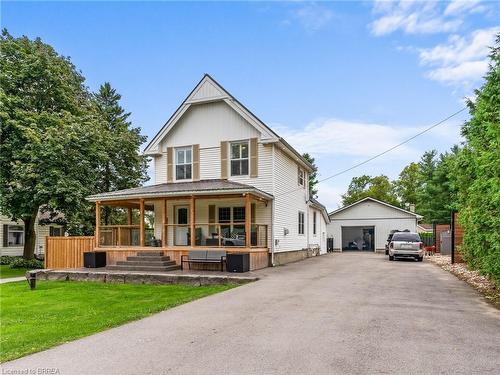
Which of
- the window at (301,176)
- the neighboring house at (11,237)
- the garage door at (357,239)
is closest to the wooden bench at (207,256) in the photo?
the window at (301,176)

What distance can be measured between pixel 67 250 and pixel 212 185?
798 cm

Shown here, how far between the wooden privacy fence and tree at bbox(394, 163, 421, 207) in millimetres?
Result: 53205

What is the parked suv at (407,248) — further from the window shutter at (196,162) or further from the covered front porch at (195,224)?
the window shutter at (196,162)

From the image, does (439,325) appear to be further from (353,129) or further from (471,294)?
(353,129)

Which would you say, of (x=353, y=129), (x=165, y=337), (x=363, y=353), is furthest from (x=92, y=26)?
(x=353, y=129)

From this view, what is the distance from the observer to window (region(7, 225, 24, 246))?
28.4 metres

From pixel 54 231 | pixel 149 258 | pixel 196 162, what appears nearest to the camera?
pixel 149 258

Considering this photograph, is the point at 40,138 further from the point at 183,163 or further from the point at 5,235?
the point at 5,235

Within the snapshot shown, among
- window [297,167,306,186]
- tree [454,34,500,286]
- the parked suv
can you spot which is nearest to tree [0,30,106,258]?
window [297,167,306,186]

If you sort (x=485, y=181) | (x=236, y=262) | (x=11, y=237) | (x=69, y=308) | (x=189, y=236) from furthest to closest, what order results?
(x=11, y=237) < (x=189, y=236) < (x=236, y=262) < (x=69, y=308) < (x=485, y=181)

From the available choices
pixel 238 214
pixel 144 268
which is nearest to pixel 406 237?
pixel 238 214

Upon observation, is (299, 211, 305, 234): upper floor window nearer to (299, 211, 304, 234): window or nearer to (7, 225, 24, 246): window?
(299, 211, 304, 234): window

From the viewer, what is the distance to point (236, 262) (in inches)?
587

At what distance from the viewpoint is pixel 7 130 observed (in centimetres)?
2148
